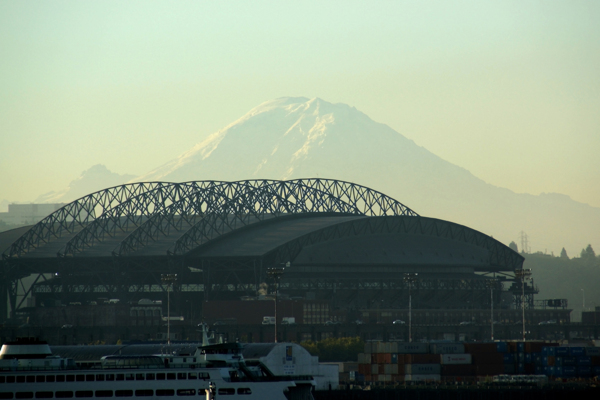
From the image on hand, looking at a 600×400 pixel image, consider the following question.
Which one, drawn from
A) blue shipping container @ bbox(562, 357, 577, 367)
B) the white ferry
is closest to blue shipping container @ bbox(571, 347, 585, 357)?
blue shipping container @ bbox(562, 357, 577, 367)

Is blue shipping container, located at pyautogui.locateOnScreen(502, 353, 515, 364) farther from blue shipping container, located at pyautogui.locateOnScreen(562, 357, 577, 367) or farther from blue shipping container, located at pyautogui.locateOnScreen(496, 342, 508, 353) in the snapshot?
blue shipping container, located at pyautogui.locateOnScreen(562, 357, 577, 367)

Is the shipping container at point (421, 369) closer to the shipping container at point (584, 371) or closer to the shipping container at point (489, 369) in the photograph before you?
the shipping container at point (489, 369)

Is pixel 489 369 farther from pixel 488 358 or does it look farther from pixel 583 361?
pixel 583 361

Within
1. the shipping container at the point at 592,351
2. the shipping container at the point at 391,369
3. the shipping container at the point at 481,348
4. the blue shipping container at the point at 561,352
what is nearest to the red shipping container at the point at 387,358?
the shipping container at the point at 391,369

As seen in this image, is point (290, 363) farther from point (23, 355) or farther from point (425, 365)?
point (23, 355)

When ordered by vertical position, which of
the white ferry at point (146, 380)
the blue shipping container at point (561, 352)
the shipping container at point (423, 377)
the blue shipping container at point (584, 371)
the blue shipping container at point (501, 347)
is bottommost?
the shipping container at point (423, 377)

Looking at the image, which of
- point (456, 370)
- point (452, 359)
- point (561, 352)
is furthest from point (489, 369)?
point (561, 352)
